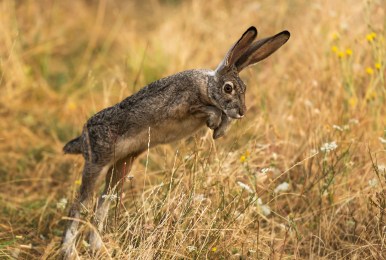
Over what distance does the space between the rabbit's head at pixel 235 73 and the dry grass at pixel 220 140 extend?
1.42 ft

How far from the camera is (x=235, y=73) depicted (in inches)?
167

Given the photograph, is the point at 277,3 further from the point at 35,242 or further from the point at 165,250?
the point at 165,250

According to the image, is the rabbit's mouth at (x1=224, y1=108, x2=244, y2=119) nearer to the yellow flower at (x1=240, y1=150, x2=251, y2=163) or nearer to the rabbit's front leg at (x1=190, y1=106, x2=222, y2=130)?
the rabbit's front leg at (x1=190, y1=106, x2=222, y2=130)

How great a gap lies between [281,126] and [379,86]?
34.1 inches

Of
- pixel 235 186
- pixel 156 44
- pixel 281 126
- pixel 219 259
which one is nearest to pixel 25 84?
pixel 156 44

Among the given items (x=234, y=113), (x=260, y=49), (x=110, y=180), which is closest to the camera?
(x=234, y=113)

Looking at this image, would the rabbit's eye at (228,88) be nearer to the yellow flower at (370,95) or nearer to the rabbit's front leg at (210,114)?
the rabbit's front leg at (210,114)

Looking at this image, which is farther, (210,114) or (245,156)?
(245,156)

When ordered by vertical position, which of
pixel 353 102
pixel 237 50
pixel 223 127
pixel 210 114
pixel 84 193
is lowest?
pixel 353 102

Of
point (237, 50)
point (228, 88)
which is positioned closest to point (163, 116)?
point (228, 88)

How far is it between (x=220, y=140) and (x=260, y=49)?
1995mm

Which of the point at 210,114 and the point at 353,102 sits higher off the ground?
the point at 210,114

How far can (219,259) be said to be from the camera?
4254 millimetres

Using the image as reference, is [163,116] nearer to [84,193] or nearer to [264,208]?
[84,193]
